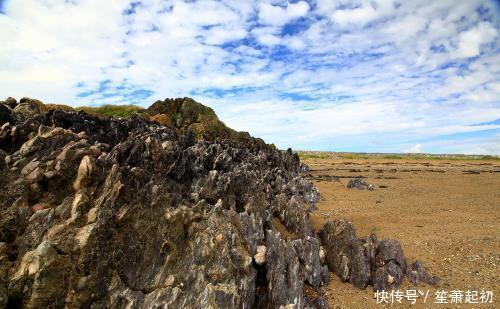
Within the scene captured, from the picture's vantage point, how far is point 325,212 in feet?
140

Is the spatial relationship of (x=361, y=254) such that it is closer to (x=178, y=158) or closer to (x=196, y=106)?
(x=178, y=158)

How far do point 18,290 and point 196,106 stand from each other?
67592 mm

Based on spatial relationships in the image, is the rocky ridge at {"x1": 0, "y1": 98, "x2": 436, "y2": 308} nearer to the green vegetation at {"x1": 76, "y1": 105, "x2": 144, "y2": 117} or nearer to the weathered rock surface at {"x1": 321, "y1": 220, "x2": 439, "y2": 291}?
the weathered rock surface at {"x1": 321, "y1": 220, "x2": 439, "y2": 291}

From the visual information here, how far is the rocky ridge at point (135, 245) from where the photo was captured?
12383mm

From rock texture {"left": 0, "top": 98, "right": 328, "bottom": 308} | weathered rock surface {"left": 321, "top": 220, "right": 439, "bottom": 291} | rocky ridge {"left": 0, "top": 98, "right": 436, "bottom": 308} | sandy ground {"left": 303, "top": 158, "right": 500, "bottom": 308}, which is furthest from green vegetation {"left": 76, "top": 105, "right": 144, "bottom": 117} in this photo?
weathered rock surface {"left": 321, "top": 220, "right": 439, "bottom": 291}

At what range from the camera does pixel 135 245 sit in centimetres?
1413

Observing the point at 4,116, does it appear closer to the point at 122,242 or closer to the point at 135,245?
the point at 122,242

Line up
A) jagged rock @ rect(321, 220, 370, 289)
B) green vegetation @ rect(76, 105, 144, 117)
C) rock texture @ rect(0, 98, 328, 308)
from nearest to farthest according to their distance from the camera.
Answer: rock texture @ rect(0, 98, 328, 308), jagged rock @ rect(321, 220, 370, 289), green vegetation @ rect(76, 105, 144, 117)

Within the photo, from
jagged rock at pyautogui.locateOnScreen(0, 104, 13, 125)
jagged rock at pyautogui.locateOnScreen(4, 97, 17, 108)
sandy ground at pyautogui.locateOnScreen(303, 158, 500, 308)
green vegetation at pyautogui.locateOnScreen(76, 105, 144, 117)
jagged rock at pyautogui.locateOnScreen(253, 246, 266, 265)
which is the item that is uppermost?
green vegetation at pyautogui.locateOnScreen(76, 105, 144, 117)

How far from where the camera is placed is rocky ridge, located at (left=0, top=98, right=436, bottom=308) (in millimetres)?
12383

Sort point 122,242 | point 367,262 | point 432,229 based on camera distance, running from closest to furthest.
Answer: point 122,242 → point 367,262 → point 432,229

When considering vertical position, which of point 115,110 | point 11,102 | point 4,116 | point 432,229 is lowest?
point 432,229

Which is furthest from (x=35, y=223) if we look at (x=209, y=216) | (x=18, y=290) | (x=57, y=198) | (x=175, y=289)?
(x=209, y=216)

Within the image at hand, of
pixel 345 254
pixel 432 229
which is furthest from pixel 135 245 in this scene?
pixel 432 229
